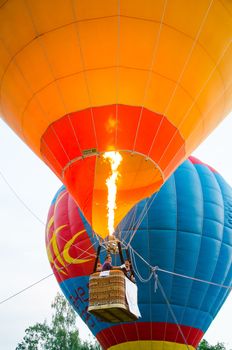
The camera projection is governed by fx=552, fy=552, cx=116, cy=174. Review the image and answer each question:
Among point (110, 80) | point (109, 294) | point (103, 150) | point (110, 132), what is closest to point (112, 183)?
point (103, 150)

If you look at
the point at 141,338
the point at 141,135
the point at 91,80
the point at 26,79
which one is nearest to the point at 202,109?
the point at 141,135

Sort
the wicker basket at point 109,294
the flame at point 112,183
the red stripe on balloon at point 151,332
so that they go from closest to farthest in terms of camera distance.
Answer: the wicker basket at point 109,294 < the flame at point 112,183 < the red stripe on balloon at point 151,332

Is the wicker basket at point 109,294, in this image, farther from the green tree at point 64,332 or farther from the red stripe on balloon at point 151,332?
the green tree at point 64,332

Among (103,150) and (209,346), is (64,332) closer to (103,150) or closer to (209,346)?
(209,346)

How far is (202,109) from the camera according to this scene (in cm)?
665

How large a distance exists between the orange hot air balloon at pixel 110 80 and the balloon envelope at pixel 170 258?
2.71 metres

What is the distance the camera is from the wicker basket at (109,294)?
5680 mm

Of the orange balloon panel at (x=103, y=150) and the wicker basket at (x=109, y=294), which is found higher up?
the orange balloon panel at (x=103, y=150)

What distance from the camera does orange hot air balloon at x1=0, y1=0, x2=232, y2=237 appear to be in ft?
19.1

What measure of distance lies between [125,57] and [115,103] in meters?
0.51

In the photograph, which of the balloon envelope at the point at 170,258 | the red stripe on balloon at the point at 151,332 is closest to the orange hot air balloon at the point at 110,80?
the balloon envelope at the point at 170,258

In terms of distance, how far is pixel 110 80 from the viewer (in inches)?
238

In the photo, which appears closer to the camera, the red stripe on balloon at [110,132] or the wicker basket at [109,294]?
the wicker basket at [109,294]

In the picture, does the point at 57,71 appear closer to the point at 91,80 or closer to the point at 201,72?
the point at 91,80
